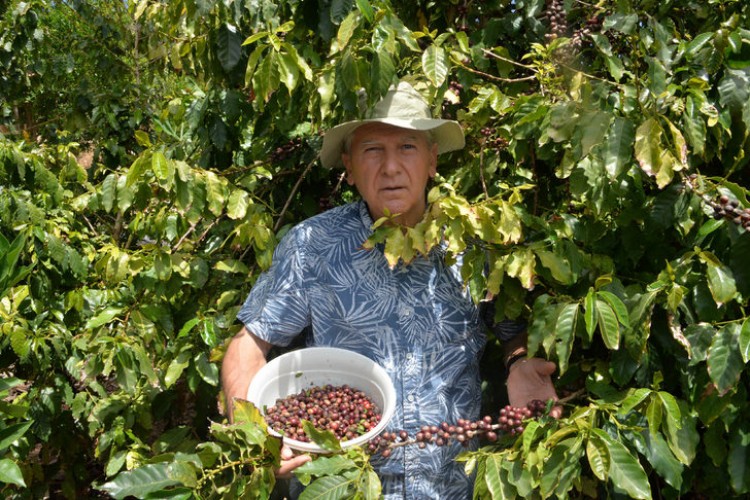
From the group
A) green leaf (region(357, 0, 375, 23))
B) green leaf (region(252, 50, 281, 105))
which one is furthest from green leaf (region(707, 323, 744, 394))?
green leaf (region(252, 50, 281, 105))

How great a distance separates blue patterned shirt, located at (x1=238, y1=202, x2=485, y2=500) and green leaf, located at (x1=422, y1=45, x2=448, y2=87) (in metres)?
0.47

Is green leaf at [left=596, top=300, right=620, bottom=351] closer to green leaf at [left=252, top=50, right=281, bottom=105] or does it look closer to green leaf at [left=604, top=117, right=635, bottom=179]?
green leaf at [left=604, top=117, right=635, bottom=179]

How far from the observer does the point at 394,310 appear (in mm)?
2121

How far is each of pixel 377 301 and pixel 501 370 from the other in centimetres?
69

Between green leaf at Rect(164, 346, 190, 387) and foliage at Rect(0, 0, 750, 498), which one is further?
green leaf at Rect(164, 346, 190, 387)

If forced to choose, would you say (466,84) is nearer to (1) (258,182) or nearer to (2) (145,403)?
(1) (258,182)

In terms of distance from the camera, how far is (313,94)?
233cm

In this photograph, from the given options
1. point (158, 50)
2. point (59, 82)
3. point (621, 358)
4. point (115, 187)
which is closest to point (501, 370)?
point (621, 358)

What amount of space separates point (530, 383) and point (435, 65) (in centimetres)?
100

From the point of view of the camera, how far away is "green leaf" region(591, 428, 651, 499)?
5.07ft

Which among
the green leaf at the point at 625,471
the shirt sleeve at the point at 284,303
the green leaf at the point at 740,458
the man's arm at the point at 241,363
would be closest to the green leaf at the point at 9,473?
the man's arm at the point at 241,363

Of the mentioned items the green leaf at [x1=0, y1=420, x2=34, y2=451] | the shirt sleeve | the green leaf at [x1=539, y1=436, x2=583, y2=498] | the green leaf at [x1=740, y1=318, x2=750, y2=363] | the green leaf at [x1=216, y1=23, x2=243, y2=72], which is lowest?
the green leaf at [x1=539, y1=436, x2=583, y2=498]

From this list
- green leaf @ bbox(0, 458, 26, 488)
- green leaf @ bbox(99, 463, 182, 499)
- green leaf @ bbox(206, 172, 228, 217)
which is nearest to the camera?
green leaf @ bbox(0, 458, 26, 488)

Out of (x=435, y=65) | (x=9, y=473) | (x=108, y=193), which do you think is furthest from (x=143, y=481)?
(x=435, y=65)
